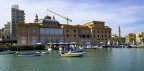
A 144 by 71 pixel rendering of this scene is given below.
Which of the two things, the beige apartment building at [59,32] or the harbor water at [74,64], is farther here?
the beige apartment building at [59,32]

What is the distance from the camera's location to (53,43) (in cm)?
12269

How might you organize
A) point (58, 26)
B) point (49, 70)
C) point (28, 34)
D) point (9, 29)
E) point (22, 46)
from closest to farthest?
point (49, 70)
point (22, 46)
point (28, 34)
point (58, 26)
point (9, 29)

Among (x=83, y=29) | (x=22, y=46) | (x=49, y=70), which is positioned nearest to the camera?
(x=49, y=70)

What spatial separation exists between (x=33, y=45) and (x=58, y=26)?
20.4 metres

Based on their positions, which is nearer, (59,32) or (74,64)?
(74,64)

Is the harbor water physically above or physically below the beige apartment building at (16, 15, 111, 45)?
below

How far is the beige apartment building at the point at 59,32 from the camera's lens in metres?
122

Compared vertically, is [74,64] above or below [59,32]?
below

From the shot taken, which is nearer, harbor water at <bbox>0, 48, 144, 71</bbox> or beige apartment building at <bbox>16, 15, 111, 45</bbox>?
harbor water at <bbox>0, 48, 144, 71</bbox>

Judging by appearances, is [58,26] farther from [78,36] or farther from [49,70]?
[49,70]

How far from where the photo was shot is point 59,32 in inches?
5157

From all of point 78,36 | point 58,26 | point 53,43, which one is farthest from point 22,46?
point 78,36

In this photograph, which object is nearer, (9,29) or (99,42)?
(99,42)

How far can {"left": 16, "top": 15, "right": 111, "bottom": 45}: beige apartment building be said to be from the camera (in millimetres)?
122312
